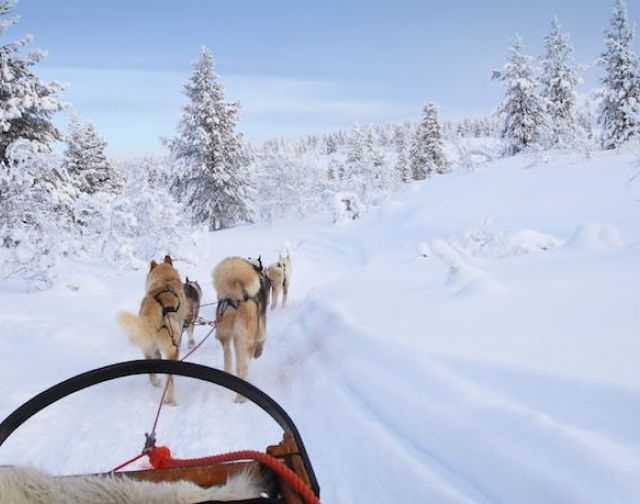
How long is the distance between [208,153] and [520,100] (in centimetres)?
2217

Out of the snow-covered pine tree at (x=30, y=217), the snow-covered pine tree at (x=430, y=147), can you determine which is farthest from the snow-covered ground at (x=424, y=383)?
the snow-covered pine tree at (x=430, y=147)

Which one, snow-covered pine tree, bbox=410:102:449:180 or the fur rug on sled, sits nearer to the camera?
the fur rug on sled

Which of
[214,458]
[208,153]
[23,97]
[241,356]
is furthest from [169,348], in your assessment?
[208,153]

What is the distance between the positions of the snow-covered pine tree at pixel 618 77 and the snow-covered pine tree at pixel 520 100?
12.8 ft

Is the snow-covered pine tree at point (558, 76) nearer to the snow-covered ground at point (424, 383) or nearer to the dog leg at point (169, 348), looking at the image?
the snow-covered ground at point (424, 383)

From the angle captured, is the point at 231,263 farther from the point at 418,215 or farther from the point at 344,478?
the point at 418,215

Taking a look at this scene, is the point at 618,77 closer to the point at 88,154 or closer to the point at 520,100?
the point at 520,100

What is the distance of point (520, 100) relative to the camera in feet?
105

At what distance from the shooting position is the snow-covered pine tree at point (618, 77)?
1086 inches

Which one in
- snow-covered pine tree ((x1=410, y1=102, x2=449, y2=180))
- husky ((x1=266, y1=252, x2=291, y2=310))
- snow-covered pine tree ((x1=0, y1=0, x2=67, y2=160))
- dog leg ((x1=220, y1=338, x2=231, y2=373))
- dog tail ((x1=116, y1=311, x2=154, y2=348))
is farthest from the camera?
snow-covered pine tree ((x1=410, y1=102, x2=449, y2=180))

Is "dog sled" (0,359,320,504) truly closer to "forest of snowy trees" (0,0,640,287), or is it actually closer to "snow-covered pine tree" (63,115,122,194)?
"forest of snowy trees" (0,0,640,287)

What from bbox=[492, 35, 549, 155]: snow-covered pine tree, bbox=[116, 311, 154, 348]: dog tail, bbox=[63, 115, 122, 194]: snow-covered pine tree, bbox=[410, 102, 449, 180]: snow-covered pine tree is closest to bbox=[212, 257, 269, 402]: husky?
bbox=[116, 311, 154, 348]: dog tail

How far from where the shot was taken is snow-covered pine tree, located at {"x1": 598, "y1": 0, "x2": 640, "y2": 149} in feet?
90.5

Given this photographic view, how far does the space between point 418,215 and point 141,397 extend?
42.8ft
